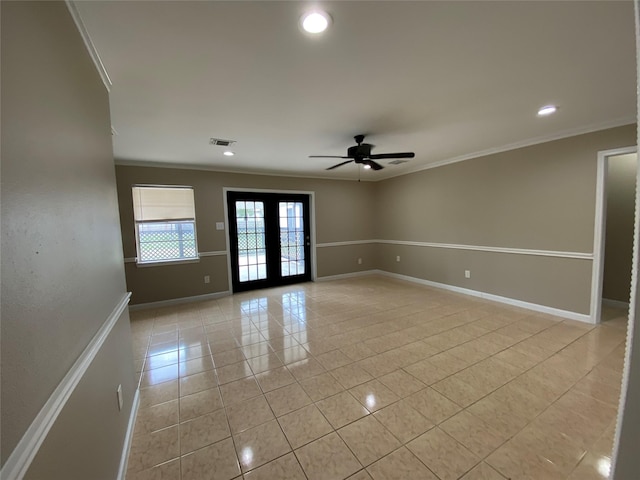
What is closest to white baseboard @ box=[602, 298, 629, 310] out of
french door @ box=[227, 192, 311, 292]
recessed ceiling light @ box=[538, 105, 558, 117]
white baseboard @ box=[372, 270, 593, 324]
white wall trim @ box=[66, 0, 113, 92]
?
white baseboard @ box=[372, 270, 593, 324]

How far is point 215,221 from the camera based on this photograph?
4.84 m

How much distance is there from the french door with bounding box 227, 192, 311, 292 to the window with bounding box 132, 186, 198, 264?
749 millimetres

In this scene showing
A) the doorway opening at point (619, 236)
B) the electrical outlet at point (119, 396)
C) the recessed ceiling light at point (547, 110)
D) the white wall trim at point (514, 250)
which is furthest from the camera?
the doorway opening at point (619, 236)

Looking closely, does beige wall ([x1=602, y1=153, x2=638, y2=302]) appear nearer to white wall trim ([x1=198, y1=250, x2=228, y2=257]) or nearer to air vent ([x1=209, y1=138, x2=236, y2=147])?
air vent ([x1=209, y1=138, x2=236, y2=147])

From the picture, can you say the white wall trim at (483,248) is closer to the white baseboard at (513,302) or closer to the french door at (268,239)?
the french door at (268,239)

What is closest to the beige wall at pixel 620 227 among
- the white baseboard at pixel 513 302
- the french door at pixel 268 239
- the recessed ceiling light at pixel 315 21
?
the white baseboard at pixel 513 302

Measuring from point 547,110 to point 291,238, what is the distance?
452 centimetres

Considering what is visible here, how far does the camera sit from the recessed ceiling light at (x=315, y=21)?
1328mm

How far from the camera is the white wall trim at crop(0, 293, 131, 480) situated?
23.5 inches

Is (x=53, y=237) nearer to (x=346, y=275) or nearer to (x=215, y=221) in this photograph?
(x=215, y=221)

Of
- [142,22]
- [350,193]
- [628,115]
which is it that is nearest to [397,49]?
[142,22]

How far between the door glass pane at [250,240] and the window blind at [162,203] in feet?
3.01

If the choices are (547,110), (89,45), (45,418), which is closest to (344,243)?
(547,110)

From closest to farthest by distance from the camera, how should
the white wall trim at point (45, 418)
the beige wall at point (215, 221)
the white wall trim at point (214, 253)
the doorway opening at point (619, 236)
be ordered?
1. the white wall trim at point (45, 418)
2. the doorway opening at point (619, 236)
3. the beige wall at point (215, 221)
4. the white wall trim at point (214, 253)
